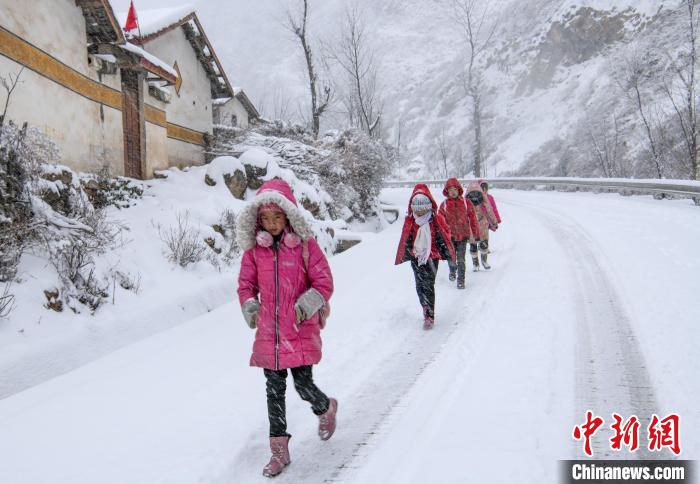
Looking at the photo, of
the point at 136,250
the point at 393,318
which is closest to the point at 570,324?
the point at 393,318

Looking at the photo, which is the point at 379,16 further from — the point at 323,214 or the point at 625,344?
the point at 625,344

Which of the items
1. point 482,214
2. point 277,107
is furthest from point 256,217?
point 277,107

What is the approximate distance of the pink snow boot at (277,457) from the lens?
9.50ft

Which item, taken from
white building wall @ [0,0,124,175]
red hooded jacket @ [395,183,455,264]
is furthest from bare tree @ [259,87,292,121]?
red hooded jacket @ [395,183,455,264]

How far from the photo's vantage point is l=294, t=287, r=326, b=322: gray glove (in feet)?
9.62

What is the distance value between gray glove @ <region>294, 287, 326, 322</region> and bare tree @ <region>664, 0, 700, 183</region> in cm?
2009

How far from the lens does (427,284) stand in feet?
18.8

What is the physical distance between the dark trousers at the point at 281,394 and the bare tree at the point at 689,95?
66.1 feet

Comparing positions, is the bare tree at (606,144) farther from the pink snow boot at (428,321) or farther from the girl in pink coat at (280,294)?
the girl in pink coat at (280,294)

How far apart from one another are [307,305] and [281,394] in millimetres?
627

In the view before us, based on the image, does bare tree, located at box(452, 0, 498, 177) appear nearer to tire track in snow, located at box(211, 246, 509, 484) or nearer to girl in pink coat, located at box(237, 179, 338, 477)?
tire track in snow, located at box(211, 246, 509, 484)

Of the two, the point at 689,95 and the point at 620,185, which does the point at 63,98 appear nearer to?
the point at 620,185

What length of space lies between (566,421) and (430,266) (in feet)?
9.22

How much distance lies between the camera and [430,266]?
5.84 m
